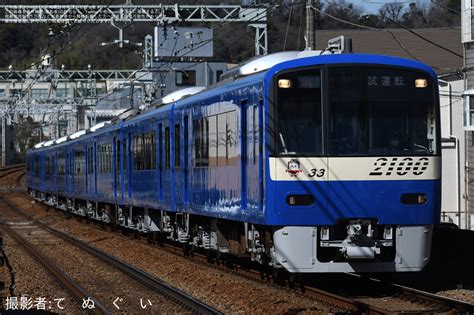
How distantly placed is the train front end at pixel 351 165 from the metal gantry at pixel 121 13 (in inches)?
798

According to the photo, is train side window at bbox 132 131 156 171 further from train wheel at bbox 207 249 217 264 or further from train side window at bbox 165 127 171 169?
train wheel at bbox 207 249 217 264

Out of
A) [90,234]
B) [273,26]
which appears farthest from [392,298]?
[273,26]

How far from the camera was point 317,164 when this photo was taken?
1217 cm

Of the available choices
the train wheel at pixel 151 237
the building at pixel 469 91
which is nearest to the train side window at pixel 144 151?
the train wheel at pixel 151 237

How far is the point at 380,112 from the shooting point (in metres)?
12.4

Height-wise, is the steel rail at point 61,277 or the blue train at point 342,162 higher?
the blue train at point 342,162

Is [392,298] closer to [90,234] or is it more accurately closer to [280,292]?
[280,292]

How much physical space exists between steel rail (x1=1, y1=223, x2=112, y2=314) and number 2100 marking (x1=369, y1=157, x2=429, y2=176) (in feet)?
11.6

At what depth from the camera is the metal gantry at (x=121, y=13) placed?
3347 centimetres

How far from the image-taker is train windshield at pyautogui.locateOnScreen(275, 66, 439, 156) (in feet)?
40.3

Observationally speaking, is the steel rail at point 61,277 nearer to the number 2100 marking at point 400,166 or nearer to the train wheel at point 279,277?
the train wheel at point 279,277

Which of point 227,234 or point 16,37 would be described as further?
point 16,37

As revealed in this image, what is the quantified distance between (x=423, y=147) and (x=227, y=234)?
4.40 metres

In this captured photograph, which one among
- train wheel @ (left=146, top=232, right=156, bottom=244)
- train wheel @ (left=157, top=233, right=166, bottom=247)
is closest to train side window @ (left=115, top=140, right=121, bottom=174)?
train wheel @ (left=146, top=232, right=156, bottom=244)
